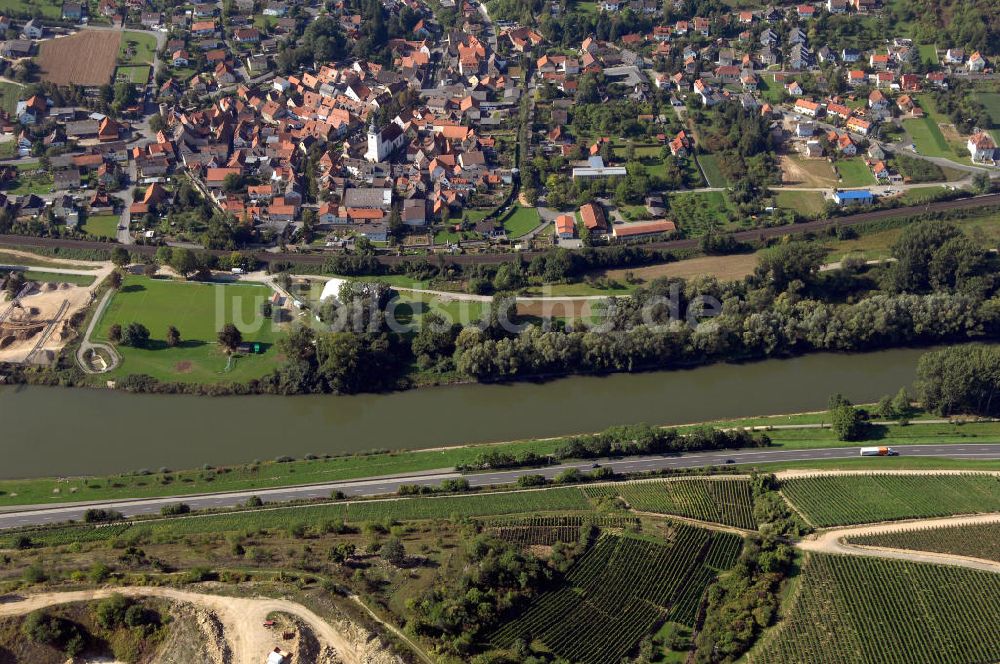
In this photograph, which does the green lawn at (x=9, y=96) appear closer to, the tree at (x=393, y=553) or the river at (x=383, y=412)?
the river at (x=383, y=412)

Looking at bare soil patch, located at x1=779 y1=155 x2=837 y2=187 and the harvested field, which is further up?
the harvested field

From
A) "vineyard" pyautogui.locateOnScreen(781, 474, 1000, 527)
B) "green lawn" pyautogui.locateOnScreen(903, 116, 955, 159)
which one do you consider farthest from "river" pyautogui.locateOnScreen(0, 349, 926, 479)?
"green lawn" pyautogui.locateOnScreen(903, 116, 955, 159)

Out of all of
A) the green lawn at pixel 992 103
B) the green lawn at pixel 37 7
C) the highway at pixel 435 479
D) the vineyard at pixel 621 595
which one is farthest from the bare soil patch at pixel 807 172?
the green lawn at pixel 37 7

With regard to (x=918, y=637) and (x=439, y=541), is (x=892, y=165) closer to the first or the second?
(x=918, y=637)

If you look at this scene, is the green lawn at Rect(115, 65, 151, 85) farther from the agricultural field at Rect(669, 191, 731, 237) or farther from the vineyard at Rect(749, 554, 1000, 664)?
the vineyard at Rect(749, 554, 1000, 664)

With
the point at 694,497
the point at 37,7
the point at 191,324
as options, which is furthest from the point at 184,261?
the point at 37,7

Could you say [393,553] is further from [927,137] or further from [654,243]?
[927,137]
